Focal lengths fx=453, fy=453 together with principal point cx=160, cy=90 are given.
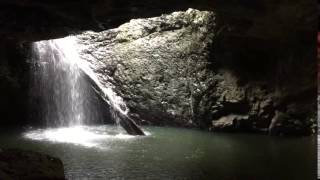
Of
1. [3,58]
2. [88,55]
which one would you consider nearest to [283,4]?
[88,55]

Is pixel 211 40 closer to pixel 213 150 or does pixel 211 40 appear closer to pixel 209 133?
pixel 209 133

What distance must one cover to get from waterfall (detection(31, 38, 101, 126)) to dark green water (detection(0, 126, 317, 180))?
1740mm

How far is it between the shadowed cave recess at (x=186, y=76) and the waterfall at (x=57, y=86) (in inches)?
1.5

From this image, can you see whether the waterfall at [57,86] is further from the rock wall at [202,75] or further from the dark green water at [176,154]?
the dark green water at [176,154]

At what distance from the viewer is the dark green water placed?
5867mm

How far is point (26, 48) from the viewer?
11656 millimetres

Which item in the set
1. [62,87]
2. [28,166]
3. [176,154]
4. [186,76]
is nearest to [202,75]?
[186,76]

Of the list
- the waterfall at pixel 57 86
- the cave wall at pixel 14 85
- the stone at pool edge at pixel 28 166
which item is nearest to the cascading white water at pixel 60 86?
the waterfall at pixel 57 86

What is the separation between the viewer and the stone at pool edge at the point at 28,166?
4398 mm

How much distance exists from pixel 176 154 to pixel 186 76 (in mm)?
4315

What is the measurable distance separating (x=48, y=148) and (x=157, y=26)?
5.38m

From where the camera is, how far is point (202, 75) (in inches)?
439

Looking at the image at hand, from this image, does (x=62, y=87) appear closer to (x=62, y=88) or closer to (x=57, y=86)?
(x=62, y=88)

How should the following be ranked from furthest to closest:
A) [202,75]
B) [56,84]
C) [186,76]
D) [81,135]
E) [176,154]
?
[56,84] < [186,76] < [202,75] < [81,135] < [176,154]
